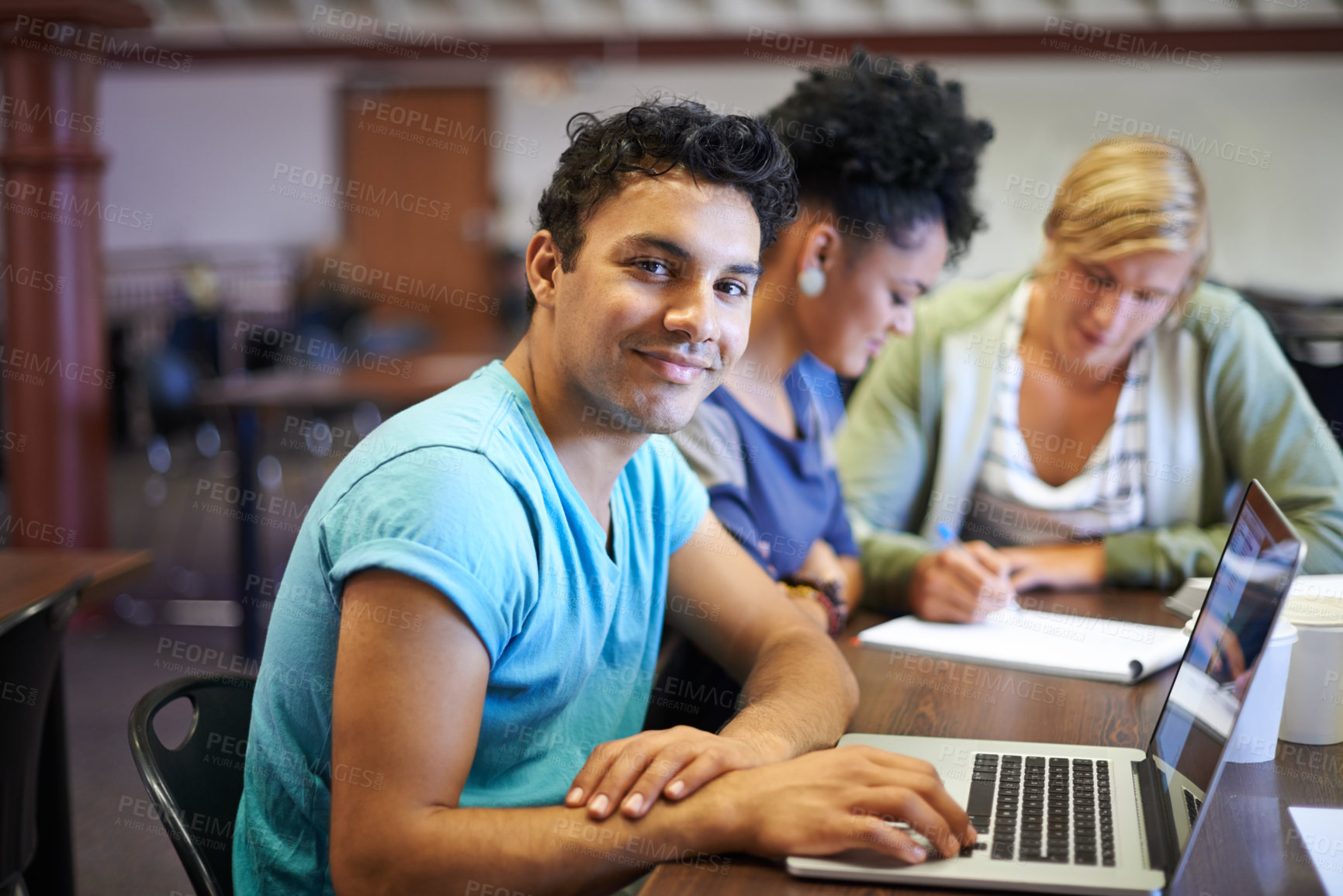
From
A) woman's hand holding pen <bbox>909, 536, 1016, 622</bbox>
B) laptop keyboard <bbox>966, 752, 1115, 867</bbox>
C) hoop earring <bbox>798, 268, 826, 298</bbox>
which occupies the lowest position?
woman's hand holding pen <bbox>909, 536, 1016, 622</bbox>

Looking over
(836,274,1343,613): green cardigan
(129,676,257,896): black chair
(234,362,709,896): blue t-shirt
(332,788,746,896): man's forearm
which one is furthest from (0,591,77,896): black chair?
(836,274,1343,613): green cardigan

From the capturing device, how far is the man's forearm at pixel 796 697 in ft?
3.69

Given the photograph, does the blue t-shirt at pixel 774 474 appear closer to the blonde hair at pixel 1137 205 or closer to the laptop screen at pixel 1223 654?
the blonde hair at pixel 1137 205

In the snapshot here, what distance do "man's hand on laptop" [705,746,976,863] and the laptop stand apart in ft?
0.05

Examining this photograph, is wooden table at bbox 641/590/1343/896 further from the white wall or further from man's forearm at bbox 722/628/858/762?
the white wall

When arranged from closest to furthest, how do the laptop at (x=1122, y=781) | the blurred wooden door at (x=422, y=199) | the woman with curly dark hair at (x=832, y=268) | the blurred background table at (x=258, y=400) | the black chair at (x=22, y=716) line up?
the laptop at (x=1122, y=781) < the black chair at (x=22, y=716) < the woman with curly dark hair at (x=832, y=268) < the blurred background table at (x=258, y=400) < the blurred wooden door at (x=422, y=199)

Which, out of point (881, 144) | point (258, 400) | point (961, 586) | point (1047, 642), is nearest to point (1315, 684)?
point (1047, 642)

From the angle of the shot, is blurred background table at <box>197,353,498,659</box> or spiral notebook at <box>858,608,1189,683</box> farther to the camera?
blurred background table at <box>197,353,498,659</box>

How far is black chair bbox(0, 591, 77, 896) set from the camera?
1.60 metres

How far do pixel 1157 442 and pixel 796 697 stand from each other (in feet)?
3.35

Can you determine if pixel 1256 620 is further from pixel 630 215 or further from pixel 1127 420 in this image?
pixel 1127 420

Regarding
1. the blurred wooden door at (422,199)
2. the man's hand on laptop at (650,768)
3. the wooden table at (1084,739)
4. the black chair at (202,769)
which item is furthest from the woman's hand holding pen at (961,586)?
the blurred wooden door at (422,199)

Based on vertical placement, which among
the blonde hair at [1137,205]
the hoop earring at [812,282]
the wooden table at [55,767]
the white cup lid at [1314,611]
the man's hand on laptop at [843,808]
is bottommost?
the wooden table at [55,767]

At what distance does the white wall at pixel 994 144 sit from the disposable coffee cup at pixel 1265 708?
6435 mm
